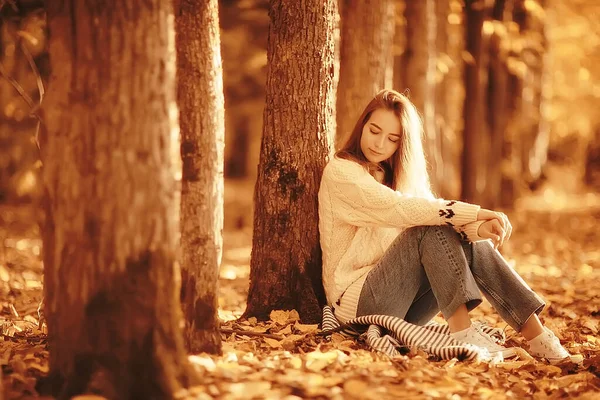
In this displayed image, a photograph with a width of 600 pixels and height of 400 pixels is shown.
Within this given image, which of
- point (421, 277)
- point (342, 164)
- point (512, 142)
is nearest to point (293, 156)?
point (342, 164)

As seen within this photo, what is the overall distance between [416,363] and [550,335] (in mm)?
968

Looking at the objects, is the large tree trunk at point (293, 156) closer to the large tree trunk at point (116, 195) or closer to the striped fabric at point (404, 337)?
the striped fabric at point (404, 337)

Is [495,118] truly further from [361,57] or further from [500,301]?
[500,301]

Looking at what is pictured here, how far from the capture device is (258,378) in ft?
9.96

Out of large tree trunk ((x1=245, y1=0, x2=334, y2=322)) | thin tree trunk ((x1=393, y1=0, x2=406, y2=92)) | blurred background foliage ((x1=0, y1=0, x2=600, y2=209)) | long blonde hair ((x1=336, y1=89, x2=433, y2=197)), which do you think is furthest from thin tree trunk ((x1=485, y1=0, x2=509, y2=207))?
large tree trunk ((x1=245, y1=0, x2=334, y2=322))

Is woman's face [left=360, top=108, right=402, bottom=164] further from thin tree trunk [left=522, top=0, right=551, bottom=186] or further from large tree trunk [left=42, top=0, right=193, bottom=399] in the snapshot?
thin tree trunk [left=522, top=0, right=551, bottom=186]

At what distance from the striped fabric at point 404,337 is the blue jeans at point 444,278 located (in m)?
0.10

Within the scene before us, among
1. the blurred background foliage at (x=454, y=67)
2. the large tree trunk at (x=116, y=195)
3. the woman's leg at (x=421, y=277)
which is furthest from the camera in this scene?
the blurred background foliage at (x=454, y=67)

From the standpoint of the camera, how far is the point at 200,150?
3615 millimetres

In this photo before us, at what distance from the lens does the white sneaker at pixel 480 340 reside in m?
3.90

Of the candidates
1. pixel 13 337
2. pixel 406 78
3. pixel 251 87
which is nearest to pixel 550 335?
pixel 13 337

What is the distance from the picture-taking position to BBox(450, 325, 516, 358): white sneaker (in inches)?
154

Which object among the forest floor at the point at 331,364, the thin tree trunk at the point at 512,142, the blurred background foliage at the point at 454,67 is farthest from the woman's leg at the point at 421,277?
the thin tree trunk at the point at 512,142

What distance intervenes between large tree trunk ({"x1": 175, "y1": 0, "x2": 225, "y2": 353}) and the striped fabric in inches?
36.0
